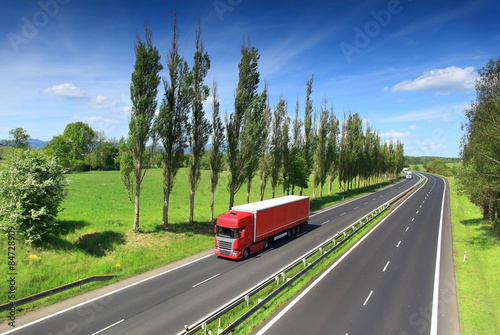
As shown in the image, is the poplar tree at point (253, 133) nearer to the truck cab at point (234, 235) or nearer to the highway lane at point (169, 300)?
the truck cab at point (234, 235)

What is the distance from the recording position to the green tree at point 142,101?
23.5 metres

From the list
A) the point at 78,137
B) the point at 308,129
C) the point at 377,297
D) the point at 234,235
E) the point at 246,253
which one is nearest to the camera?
the point at 377,297

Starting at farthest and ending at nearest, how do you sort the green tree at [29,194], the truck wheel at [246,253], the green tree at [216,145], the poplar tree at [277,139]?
the poplar tree at [277,139], the green tree at [216,145], the truck wheel at [246,253], the green tree at [29,194]

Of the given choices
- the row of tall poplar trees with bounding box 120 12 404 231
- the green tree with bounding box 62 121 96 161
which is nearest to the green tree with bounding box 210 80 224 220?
the row of tall poplar trees with bounding box 120 12 404 231

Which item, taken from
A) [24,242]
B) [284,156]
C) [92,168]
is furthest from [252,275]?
[92,168]

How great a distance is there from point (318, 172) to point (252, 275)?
3933cm

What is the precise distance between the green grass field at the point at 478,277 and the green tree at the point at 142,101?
24396 mm

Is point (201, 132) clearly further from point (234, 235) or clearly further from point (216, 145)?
point (234, 235)

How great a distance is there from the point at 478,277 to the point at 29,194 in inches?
1249

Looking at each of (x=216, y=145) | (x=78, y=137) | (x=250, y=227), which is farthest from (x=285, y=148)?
(x=78, y=137)

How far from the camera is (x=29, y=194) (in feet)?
61.1

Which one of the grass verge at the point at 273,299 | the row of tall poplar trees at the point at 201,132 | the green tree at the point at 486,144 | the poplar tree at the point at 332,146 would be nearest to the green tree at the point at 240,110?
the row of tall poplar trees at the point at 201,132

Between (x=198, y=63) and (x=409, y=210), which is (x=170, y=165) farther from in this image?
(x=409, y=210)

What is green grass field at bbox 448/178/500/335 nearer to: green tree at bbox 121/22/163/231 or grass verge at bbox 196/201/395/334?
grass verge at bbox 196/201/395/334
